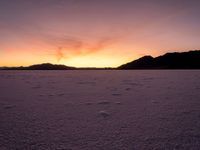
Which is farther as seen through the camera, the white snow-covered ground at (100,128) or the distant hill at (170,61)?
the distant hill at (170,61)

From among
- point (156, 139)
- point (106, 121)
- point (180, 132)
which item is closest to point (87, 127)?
point (106, 121)

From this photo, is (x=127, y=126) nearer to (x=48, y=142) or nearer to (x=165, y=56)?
(x=48, y=142)

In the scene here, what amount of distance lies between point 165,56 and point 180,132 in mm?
101866

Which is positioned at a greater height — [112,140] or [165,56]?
[165,56]

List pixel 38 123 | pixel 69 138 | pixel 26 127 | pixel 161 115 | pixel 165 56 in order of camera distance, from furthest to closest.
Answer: pixel 165 56 → pixel 161 115 → pixel 38 123 → pixel 26 127 → pixel 69 138

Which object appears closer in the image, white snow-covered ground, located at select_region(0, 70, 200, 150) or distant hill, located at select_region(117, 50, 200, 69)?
white snow-covered ground, located at select_region(0, 70, 200, 150)

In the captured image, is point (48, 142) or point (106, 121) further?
point (106, 121)

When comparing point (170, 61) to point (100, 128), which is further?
point (170, 61)

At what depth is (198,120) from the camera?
2314 mm

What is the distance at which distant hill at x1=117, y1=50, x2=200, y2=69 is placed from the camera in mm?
84938

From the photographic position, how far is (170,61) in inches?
3637

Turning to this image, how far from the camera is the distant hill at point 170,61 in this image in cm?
8494

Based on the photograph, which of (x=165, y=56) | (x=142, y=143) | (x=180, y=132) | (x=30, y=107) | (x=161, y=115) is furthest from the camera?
(x=165, y=56)

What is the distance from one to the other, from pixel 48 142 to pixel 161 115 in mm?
1539
